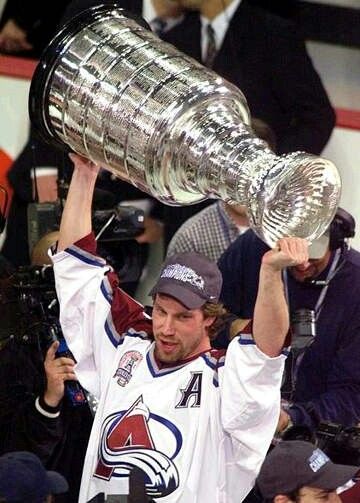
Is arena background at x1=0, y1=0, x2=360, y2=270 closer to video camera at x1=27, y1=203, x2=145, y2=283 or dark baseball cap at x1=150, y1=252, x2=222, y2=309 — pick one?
video camera at x1=27, y1=203, x2=145, y2=283

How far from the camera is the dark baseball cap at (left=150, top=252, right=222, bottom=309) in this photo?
3.19 m

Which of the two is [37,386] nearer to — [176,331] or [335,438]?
[176,331]

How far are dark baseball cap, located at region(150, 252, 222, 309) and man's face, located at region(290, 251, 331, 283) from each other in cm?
44

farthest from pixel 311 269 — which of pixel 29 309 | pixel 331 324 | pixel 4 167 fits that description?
pixel 4 167

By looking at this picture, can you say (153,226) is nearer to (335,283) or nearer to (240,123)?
(335,283)

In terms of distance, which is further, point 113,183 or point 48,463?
point 113,183

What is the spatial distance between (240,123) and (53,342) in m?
1.05

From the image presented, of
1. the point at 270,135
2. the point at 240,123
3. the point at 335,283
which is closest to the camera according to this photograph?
the point at 240,123

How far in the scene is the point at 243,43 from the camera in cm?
448

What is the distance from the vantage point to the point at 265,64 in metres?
4.45

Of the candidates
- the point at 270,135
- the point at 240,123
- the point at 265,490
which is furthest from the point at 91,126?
the point at 270,135

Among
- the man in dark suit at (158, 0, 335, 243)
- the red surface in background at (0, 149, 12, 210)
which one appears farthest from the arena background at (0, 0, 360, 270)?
the red surface in background at (0, 149, 12, 210)

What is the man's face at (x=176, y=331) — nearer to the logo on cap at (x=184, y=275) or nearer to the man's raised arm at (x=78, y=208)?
the logo on cap at (x=184, y=275)

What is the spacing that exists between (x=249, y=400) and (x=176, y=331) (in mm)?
276
